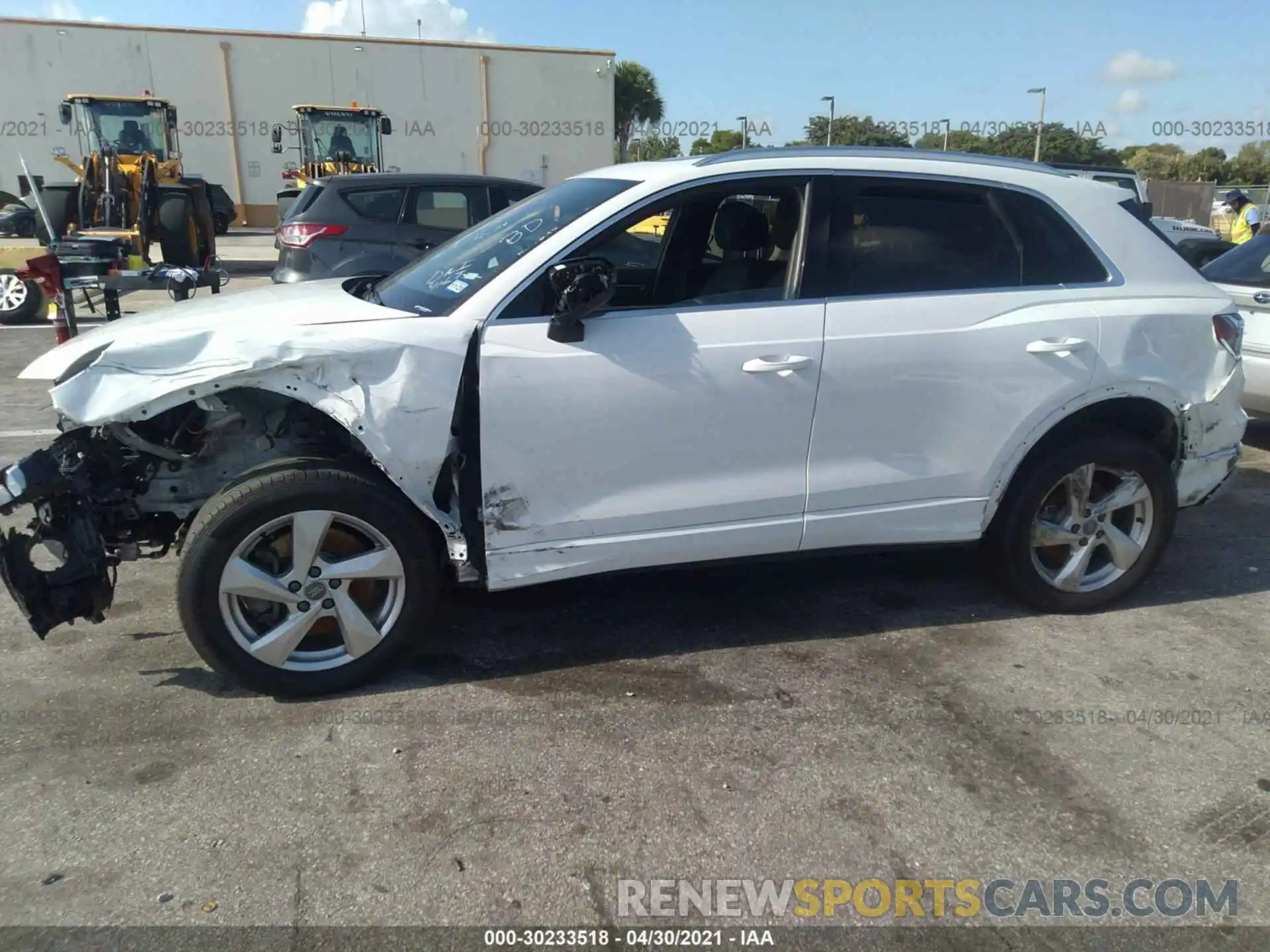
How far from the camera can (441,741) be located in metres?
3.14

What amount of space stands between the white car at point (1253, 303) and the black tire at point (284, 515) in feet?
17.3

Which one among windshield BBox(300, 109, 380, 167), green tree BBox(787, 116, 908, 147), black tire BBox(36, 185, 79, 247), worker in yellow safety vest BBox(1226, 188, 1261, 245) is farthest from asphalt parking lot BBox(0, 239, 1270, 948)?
green tree BBox(787, 116, 908, 147)

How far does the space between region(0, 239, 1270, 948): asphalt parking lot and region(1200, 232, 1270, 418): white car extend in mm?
2380

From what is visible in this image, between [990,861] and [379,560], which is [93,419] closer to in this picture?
[379,560]

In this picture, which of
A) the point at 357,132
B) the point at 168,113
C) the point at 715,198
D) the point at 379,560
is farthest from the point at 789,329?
the point at 357,132

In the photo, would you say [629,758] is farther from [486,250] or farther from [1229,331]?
[1229,331]

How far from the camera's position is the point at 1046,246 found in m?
3.90

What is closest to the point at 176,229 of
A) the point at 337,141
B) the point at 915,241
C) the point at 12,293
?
the point at 12,293

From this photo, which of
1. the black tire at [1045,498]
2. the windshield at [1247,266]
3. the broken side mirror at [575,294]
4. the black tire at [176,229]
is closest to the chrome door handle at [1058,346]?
the black tire at [1045,498]

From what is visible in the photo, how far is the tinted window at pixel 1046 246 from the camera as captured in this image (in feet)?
12.7

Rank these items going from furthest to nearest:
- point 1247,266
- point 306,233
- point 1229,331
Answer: point 306,233, point 1247,266, point 1229,331

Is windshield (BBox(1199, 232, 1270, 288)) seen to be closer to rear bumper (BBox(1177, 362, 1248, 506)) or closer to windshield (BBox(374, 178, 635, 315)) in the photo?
rear bumper (BBox(1177, 362, 1248, 506))

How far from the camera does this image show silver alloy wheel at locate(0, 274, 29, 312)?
1179 centimetres

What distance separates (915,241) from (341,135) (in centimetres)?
2296
